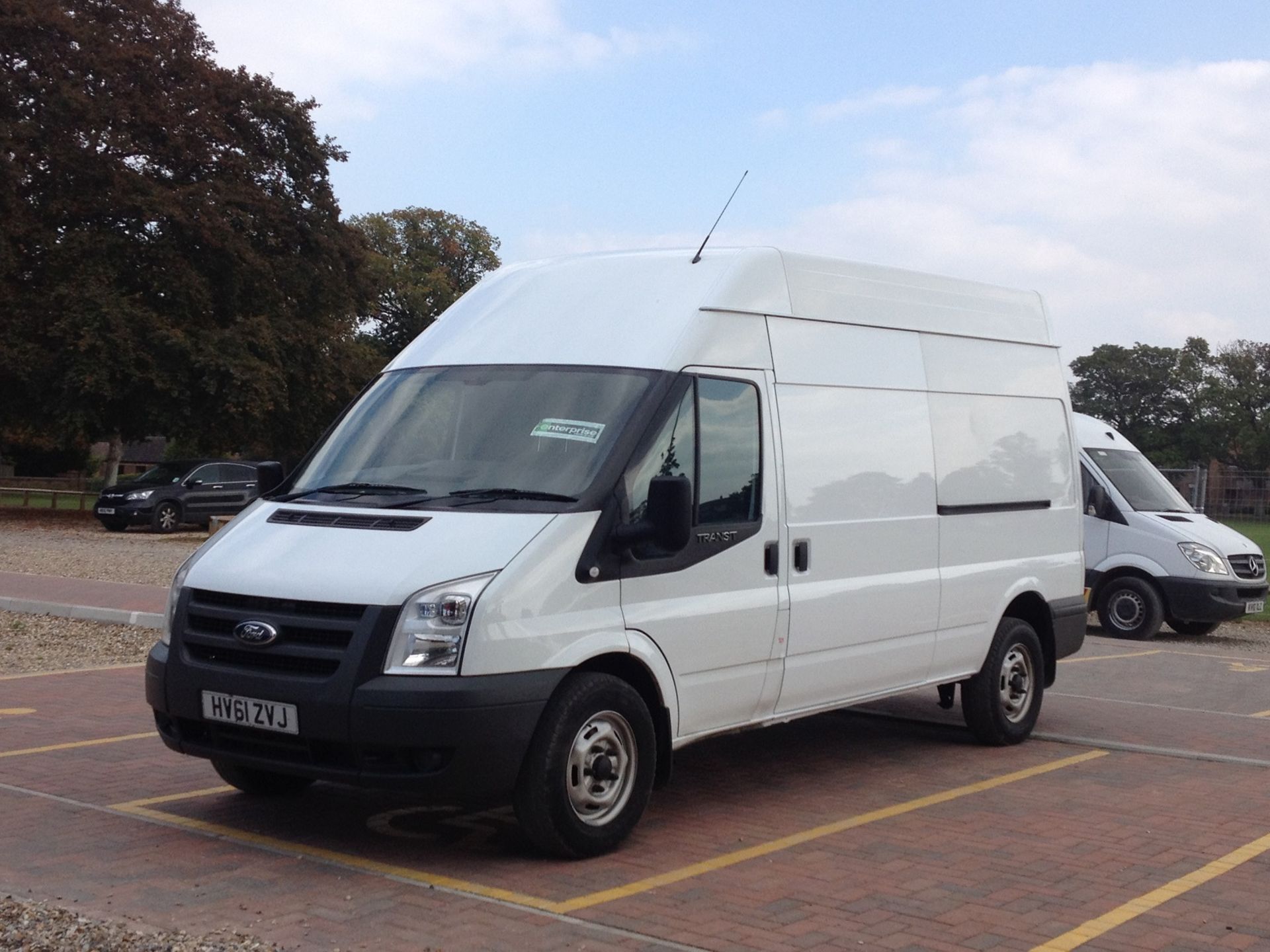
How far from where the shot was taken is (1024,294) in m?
9.92

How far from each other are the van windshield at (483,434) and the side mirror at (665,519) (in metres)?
0.27

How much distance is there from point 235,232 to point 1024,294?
3145 cm

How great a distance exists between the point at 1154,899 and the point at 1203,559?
1191cm

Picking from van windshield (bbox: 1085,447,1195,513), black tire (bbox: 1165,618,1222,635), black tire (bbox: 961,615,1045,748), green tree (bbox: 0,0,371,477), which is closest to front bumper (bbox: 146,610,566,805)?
black tire (bbox: 961,615,1045,748)

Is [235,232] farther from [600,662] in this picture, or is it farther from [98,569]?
[600,662]

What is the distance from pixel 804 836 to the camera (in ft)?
22.5

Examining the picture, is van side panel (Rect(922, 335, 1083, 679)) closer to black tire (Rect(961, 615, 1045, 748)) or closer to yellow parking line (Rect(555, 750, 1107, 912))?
black tire (Rect(961, 615, 1045, 748))

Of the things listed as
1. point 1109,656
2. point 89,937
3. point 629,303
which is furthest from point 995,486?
point 1109,656

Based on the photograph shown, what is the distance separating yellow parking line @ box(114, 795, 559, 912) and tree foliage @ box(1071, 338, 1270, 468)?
84.3 meters

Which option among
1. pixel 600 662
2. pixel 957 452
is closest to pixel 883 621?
pixel 957 452

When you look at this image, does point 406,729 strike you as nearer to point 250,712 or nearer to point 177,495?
point 250,712

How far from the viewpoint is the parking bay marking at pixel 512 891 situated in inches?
225

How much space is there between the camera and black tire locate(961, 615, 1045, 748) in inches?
359

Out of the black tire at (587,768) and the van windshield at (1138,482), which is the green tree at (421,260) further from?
the black tire at (587,768)
